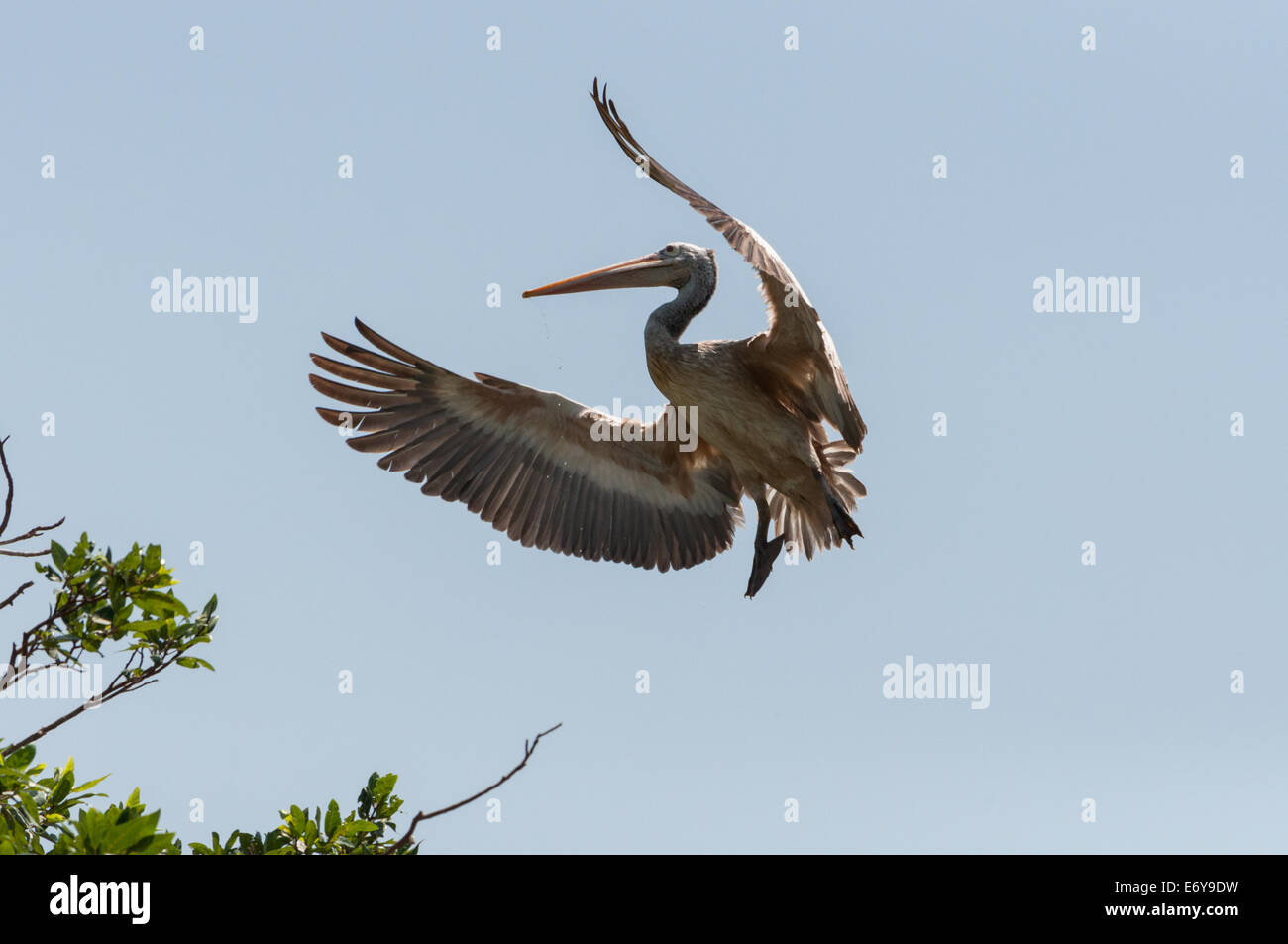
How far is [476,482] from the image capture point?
30.4 ft

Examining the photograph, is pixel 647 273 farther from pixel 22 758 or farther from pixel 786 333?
pixel 22 758

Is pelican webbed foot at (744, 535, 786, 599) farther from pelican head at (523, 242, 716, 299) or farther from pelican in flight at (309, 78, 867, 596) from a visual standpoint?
pelican head at (523, 242, 716, 299)

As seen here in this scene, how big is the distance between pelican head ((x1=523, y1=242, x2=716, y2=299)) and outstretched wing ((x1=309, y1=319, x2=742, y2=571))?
71 cm

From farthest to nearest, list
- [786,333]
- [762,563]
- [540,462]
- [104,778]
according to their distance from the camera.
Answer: [540,462]
[762,563]
[786,333]
[104,778]

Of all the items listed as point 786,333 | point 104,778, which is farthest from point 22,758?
point 786,333

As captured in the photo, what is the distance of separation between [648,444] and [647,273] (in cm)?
Result: 109

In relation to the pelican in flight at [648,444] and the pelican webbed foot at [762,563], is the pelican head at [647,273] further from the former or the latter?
the pelican webbed foot at [762,563]

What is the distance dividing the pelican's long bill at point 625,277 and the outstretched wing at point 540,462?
703mm

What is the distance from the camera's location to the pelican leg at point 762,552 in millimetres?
8961

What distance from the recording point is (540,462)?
30.7 ft

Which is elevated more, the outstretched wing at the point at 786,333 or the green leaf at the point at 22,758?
the outstretched wing at the point at 786,333

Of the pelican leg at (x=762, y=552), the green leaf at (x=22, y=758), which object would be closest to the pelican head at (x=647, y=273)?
the pelican leg at (x=762, y=552)

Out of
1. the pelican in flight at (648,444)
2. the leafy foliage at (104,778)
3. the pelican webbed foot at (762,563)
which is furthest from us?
the pelican webbed foot at (762,563)
